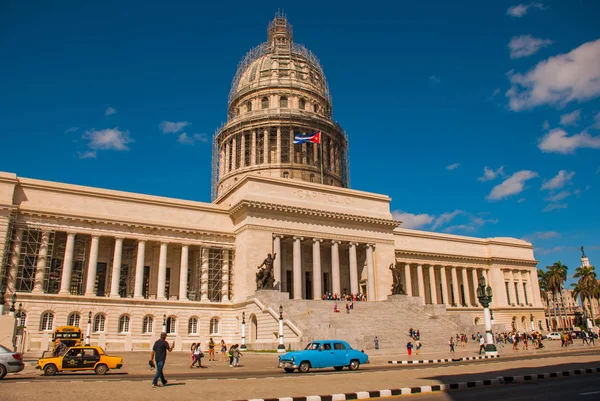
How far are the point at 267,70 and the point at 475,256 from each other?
43.4 m

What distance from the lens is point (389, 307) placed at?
164 ft

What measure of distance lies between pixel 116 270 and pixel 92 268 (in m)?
2.10

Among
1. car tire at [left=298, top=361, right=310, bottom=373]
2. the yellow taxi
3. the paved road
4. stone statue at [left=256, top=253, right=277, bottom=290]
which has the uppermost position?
stone statue at [left=256, top=253, right=277, bottom=290]

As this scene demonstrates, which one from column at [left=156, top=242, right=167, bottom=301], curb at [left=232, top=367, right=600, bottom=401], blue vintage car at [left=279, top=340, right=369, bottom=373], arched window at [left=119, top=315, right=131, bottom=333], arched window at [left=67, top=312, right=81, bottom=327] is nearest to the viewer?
curb at [left=232, top=367, right=600, bottom=401]

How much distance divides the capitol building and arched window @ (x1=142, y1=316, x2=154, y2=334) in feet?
0.30

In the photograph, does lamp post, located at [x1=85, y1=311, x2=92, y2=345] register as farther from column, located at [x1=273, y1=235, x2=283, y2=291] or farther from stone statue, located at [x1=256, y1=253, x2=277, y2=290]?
column, located at [x1=273, y1=235, x2=283, y2=291]

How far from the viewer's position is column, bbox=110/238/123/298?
46.0 metres

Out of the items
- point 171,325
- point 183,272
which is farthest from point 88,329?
point 183,272

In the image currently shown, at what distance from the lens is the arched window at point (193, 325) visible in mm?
48906

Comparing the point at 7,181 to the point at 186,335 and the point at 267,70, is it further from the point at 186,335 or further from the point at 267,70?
the point at 267,70

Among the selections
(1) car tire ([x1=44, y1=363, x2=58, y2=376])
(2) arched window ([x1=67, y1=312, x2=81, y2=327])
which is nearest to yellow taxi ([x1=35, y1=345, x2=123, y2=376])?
(1) car tire ([x1=44, y1=363, x2=58, y2=376])

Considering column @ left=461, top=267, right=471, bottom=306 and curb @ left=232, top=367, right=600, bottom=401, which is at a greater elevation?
column @ left=461, top=267, right=471, bottom=306

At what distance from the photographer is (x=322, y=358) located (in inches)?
953

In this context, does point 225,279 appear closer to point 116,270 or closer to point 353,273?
point 116,270
